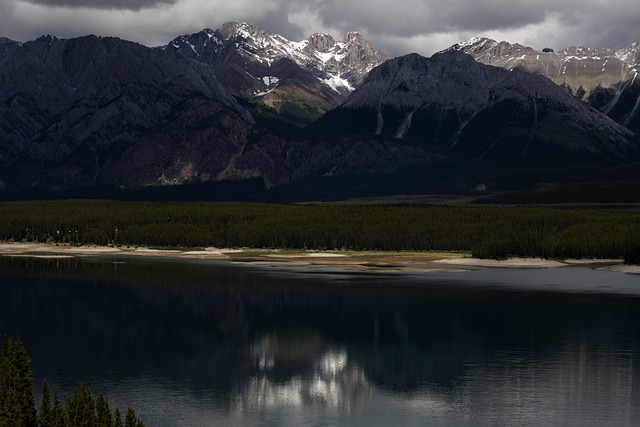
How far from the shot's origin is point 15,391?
7150 centimetres

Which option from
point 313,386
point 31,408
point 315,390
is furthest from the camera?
point 313,386

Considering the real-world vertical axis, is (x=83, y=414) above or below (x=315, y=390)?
above

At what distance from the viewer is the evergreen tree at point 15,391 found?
69438 millimetres

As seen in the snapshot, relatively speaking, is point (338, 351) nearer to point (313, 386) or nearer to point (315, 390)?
point (313, 386)

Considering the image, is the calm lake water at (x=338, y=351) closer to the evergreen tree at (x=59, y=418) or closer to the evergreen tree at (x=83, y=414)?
the evergreen tree at (x=83, y=414)

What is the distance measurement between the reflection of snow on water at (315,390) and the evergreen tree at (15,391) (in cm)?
2258

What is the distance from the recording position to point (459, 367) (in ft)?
360

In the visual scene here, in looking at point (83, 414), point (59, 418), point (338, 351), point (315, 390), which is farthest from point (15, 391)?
point (338, 351)

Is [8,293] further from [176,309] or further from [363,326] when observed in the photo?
[363,326]

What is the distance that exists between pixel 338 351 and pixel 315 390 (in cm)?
2244

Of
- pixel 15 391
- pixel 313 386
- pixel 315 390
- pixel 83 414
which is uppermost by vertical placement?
pixel 15 391

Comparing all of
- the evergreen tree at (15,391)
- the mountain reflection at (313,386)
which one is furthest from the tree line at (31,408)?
the mountain reflection at (313,386)

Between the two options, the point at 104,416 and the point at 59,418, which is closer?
the point at 59,418

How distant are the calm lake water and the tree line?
12.6 meters
